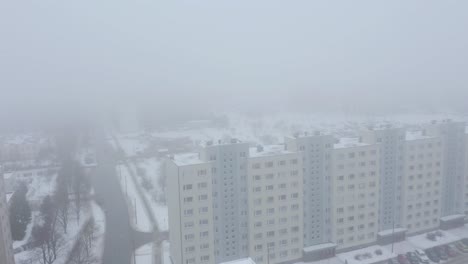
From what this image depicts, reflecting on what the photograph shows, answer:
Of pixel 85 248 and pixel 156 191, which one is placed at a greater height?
pixel 156 191

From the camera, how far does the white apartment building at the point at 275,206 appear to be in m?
9.14

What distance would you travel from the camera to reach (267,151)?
980cm

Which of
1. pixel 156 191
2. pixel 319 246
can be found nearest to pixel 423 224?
pixel 319 246

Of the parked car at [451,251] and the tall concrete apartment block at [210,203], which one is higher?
the tall concrete apartment block at [210,203]

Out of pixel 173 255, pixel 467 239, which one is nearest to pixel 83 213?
pixel 173 255

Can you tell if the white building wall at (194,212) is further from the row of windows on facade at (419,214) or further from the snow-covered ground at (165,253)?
the row of windows on facade at (419,214)

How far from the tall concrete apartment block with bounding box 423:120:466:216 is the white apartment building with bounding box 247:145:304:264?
16.2ft

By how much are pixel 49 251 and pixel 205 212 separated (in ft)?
15.7

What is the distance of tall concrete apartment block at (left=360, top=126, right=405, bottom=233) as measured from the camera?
10.5m

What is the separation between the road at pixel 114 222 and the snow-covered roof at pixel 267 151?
4.32 m

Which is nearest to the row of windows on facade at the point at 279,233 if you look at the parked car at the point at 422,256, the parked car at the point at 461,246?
the parked car at the point at 422,256

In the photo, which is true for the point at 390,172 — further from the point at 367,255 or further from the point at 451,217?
the point at 451,217

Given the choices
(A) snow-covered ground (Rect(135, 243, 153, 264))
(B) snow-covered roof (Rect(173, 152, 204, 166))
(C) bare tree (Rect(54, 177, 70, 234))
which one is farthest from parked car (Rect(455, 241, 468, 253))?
(C) bare tree (Rect(54, 177, 70, 234))

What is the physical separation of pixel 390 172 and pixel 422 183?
1.17 meters
